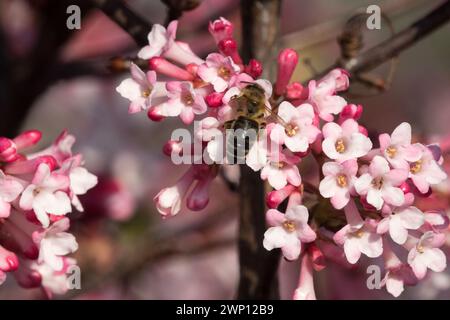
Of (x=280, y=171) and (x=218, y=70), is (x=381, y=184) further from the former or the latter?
(x=218, y=70)

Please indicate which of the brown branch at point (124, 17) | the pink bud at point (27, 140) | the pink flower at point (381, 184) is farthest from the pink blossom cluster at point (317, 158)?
the pink bud at point (27, 140)

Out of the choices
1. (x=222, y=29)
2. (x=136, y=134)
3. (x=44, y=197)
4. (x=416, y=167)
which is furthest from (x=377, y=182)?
(x=136, y=134)

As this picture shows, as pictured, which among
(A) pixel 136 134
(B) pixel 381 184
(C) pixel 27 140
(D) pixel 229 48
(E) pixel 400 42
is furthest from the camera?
(A) pixel 136 134

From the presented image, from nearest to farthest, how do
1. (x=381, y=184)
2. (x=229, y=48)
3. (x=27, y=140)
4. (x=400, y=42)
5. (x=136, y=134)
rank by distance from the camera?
(x=381, y=184), (x=229, y=48), (x=27, y=140), (x=400, y=42), (x=136, y=134)

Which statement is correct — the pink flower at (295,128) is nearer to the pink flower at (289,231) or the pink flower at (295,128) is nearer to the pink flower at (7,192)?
the pink flower at (289,231)
